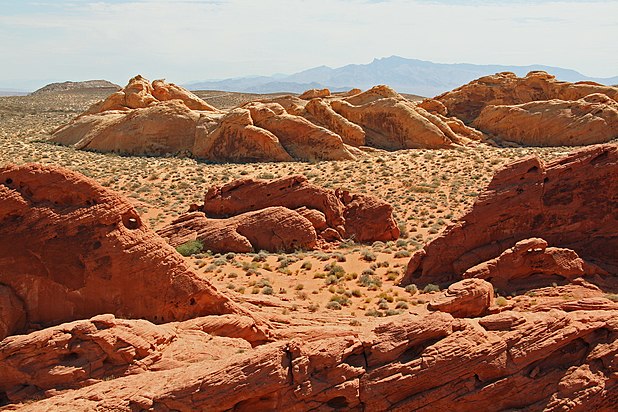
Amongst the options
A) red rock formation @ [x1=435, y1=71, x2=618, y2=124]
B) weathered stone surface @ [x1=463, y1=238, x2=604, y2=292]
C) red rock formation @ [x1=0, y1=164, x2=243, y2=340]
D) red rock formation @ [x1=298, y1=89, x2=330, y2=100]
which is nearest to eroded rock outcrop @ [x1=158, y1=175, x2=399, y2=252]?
weathered stone surface @ [x1=463, y1=238, x2=604, y2=292]

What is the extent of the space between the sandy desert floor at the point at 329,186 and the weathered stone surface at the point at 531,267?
786 millimetres

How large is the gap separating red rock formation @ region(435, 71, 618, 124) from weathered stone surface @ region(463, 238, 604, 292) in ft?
139

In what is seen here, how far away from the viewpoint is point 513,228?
17766 mm

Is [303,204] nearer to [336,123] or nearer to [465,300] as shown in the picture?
[465,300]

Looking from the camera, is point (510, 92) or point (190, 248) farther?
point (510, 92)

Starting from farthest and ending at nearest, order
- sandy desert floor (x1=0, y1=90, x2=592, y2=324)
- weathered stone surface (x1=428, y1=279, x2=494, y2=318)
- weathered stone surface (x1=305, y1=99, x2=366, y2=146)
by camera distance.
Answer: weathered stone surface (x1=305, y1=99, x2=366, y2=146)
sandy desert floor (x1=0, y1=90, x2=592, y2=324)
weathered stone surface (x1=428, y1=279, x2=494, y2=318)

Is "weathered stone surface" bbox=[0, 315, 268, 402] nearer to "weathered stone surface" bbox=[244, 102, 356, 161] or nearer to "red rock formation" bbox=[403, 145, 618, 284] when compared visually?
→ "red rock formation" bbox=[403, 145, 618, 284]

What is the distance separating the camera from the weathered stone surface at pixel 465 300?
42.3 ft

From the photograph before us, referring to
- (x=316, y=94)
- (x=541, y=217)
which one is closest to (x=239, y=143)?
(x=316, y=94)

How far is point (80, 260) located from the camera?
12.5 meters

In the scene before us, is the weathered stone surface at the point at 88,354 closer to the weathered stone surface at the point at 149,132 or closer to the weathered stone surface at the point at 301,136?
the weathered stone surface at the point at 301,136

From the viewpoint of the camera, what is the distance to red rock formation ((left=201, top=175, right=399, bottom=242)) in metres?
23.8

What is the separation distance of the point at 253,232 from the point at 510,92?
1681 inches

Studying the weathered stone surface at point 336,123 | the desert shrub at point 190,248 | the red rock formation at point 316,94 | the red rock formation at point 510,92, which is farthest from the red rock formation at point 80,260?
the red rock formation at point 510,92
